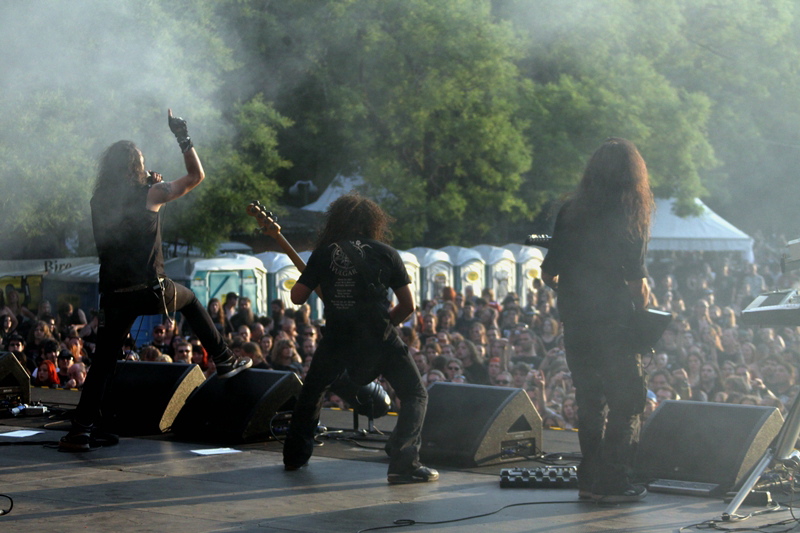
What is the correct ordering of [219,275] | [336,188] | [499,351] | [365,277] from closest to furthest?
[365,277] → [499,351] → [219,275] → [336,188]

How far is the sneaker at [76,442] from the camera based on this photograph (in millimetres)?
5363

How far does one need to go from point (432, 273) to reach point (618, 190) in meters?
15.3

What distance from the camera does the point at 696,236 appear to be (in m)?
25.2

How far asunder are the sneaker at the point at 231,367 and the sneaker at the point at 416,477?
141cm

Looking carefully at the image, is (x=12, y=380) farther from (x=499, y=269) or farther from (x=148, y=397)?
(x=499, y=269)

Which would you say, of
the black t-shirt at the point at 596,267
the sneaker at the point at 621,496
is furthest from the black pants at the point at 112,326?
the sneaker at the point at 621,496

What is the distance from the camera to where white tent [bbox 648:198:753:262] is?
993 inches

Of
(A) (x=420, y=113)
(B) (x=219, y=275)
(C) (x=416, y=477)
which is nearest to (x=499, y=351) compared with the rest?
(C) (x=416, y=477)

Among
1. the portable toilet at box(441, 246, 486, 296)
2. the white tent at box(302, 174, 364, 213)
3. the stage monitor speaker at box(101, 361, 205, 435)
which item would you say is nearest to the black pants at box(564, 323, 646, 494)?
the stage monitor speaker at box(101, 361, 205, 435)

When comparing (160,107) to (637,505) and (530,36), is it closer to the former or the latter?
(637,505)

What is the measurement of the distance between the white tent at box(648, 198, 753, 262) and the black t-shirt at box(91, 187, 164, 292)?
70.3 ft

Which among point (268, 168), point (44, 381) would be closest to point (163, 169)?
point (44, 381)

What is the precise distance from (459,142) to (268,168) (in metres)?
5.42

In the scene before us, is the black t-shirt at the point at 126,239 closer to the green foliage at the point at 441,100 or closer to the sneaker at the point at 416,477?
the sneaker at the point at 416,477
